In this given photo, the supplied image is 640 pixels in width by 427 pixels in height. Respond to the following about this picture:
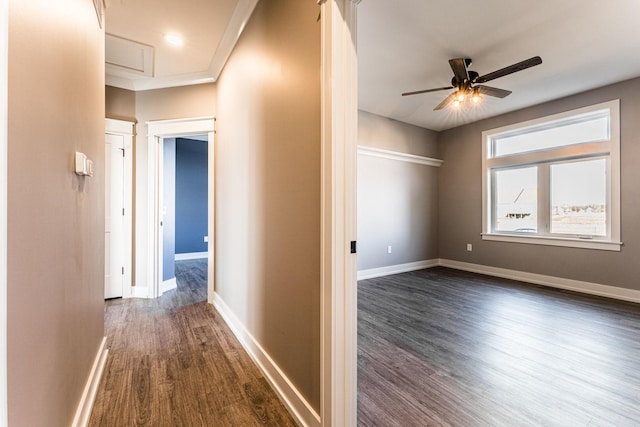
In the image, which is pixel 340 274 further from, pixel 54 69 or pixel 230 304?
pixel 230 304

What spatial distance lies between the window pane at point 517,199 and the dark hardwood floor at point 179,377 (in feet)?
15.5

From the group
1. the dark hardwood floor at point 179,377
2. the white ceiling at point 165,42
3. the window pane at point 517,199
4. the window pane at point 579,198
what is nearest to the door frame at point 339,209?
the dark hardwood floor at point 179,377

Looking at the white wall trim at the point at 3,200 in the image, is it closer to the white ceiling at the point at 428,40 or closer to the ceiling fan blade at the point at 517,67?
the white ceiling at the point at 428,40

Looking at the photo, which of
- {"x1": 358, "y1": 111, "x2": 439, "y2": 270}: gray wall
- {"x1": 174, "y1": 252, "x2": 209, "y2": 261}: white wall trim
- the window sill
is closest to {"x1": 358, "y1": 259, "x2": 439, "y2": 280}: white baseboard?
{"x1": 358, "y1": 111, "x2": 439, "y2": 270}: gray wall

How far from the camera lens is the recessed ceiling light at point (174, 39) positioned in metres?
2.56

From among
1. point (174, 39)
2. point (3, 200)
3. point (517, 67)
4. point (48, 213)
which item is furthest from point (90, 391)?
point (517, 67)

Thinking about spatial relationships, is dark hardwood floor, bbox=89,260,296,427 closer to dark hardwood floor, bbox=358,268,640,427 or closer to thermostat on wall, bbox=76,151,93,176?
dark hardwood floor, bbox=358,268,640,427

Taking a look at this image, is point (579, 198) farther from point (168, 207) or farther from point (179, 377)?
→ point (168, 207)

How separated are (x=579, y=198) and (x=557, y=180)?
38 centimetres

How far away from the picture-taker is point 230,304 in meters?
2.63

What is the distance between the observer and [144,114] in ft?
11.1

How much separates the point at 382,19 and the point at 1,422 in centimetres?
Result: 313

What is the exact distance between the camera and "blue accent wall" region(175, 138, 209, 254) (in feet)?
20.8

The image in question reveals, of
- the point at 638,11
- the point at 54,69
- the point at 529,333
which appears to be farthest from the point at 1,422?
the point at 638,11
